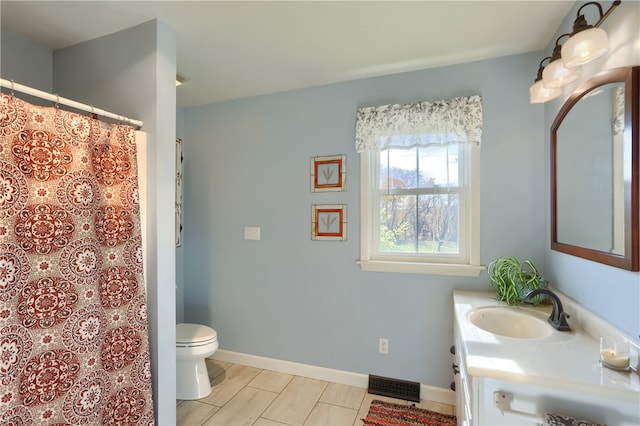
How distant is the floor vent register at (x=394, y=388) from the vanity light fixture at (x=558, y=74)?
2.02 m

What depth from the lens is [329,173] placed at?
2.50 meters

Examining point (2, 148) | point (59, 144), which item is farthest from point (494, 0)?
point (2, 148)

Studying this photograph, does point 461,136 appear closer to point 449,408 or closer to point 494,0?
point 494,0

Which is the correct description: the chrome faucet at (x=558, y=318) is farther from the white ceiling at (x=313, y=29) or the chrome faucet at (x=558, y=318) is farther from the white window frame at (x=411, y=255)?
the white ceiling at (x=313, y=29)

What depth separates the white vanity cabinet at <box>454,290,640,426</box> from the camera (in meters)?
0.98

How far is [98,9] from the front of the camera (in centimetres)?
159

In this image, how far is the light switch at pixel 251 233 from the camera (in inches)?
108

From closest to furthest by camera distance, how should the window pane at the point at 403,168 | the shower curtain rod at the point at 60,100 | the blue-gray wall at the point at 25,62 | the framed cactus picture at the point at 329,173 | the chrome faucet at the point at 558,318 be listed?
1. the shower curtain rod at the point at 60,100
2. the chrome faucet at the point at 558,318
3. the blue-gray wall at the point at 25,62
4. the window pane at the point at 403,168
5. the framed cactus picture at the point at 329,173

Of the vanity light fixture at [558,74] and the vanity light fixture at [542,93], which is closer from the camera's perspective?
the vanity light fixture at [558,74]

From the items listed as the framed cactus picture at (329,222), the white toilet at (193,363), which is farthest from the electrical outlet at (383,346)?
the white toilet at (193,363)

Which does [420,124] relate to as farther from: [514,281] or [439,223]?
[514,281]

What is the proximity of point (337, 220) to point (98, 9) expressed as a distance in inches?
74.1

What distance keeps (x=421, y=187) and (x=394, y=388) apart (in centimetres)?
147

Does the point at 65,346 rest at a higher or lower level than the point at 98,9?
lower
